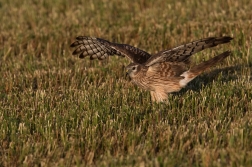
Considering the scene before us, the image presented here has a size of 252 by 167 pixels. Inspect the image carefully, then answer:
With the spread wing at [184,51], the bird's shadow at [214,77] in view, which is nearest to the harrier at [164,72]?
the spread wing at [184,51]

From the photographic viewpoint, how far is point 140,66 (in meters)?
7.97

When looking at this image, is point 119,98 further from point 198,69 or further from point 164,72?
point 198,69

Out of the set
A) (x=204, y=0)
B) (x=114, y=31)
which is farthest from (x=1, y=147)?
(x=204, y=0)

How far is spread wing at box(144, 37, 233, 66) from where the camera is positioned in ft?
22.9

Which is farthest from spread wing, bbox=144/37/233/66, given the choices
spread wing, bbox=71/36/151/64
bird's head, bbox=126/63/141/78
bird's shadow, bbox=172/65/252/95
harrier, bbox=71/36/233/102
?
bird's shadow, bbox=172/65/252/95

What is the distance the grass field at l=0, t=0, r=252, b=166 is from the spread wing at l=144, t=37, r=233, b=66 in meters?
0.61

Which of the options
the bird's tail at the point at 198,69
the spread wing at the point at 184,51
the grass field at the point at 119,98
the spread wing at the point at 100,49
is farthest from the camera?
the spread wing at the point at 100,49

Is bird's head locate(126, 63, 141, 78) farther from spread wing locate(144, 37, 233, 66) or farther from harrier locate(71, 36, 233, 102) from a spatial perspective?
spread wing locate(144, 37, 233, 66)

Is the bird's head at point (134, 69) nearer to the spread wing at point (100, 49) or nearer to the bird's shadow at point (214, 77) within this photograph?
the spread wing at point (100, 49)

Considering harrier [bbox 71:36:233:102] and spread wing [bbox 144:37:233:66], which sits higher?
spread wing [bbox 144:37:233:66]

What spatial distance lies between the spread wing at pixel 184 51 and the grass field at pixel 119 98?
61cm

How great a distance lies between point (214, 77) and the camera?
919 centimetres

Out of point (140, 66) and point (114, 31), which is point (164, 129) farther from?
point (114, 31)

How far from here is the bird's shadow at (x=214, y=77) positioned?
8844 millimetres
